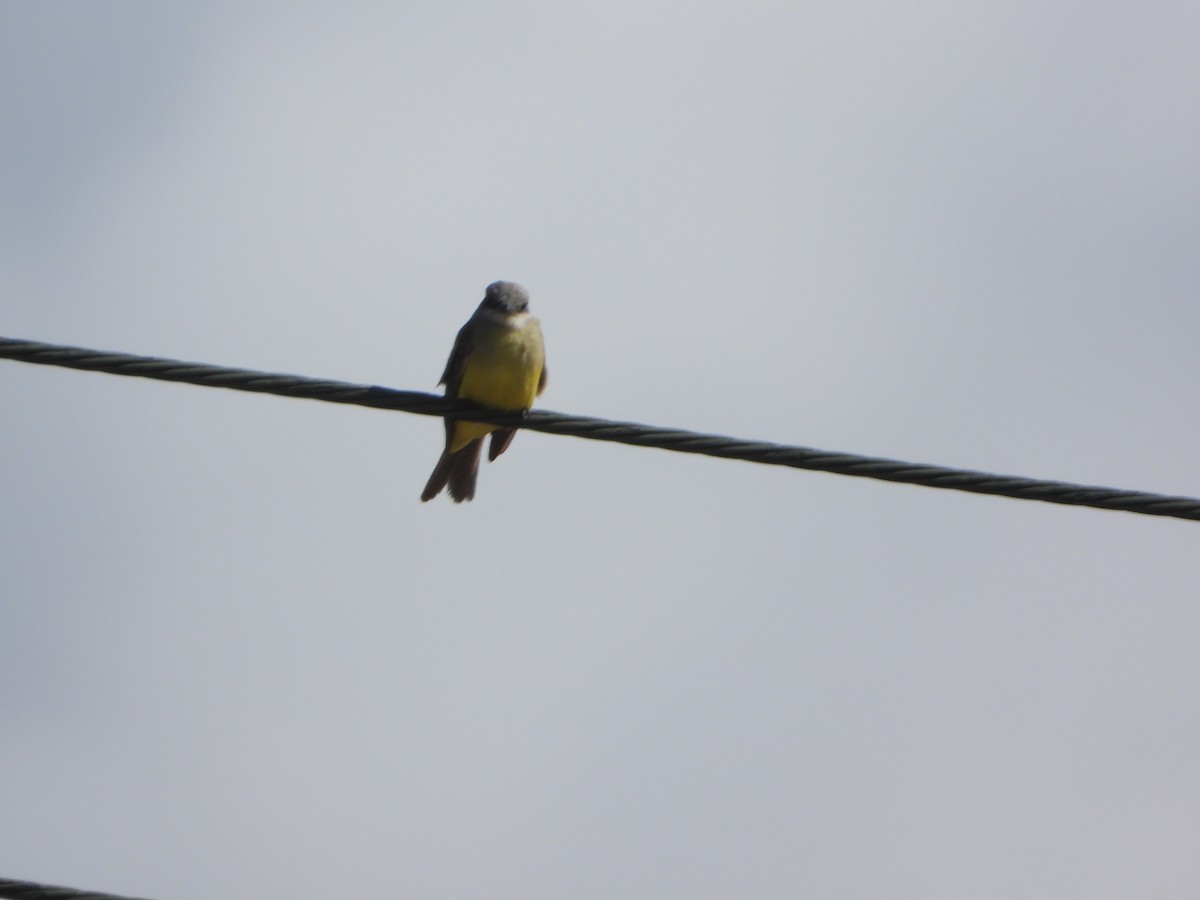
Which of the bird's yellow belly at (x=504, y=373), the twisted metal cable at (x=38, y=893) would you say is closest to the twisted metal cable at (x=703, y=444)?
the twisted metal cable at (x=38, y=893)

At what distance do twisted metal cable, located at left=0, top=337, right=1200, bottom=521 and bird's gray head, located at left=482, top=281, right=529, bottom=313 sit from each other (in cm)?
335

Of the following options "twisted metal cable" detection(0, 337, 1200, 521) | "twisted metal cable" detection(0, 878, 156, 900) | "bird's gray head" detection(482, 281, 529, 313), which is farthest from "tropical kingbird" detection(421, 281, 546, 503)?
"twisted metal cable" detection(0, 878, 156, 900)

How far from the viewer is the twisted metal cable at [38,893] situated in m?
3.75

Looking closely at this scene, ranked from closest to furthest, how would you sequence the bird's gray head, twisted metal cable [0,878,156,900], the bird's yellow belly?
1. twisted metal cable [0,878,156,900]
2. the bird's yellow belly
3. the bird's gray head

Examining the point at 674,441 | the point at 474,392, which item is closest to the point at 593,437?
the point at 674,441

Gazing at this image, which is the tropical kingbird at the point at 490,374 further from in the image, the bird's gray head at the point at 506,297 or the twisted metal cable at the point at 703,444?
the twisted metal cable at the point at 703,444

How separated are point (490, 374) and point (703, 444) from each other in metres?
2.91

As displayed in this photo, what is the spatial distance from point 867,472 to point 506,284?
4.04m

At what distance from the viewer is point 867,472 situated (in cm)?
477

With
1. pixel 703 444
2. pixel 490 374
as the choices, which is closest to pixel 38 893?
pixel 703 444

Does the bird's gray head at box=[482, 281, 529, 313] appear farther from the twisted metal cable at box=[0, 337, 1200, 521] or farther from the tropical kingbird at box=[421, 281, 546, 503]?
the twisted metal cable at box=[0, 337, 1200, 521]

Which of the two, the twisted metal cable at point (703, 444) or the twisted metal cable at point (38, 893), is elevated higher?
the twisted metal cable at point (703, 444)

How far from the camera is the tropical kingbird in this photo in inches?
301

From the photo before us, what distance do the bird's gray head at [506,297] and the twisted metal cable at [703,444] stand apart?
3351mm
